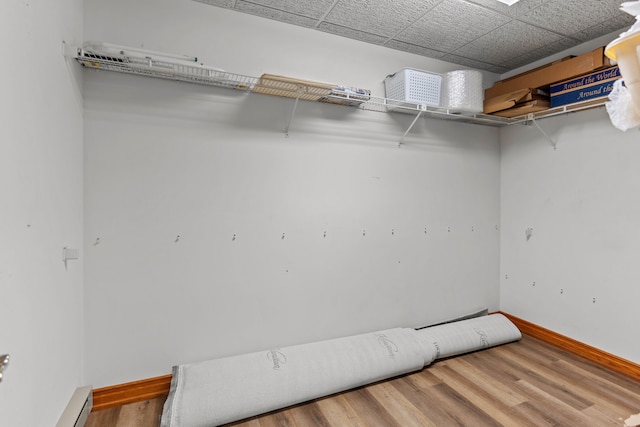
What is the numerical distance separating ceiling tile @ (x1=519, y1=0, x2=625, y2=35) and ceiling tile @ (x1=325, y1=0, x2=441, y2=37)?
27.9 inches

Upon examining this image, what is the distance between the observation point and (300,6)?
6.52ft

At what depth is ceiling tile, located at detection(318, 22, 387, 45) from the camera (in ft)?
7.34

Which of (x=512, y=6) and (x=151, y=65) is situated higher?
(x=512, y=6)

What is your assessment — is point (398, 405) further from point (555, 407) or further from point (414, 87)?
point (414, 87)

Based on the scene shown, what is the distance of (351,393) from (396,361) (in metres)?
0.37

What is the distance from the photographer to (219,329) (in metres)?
2.03

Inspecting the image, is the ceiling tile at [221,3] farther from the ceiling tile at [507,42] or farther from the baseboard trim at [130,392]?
the baseboard trim at [130,392]

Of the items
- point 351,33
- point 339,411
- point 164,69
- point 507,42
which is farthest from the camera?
point 507,42

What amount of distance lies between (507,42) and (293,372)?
2796 mm

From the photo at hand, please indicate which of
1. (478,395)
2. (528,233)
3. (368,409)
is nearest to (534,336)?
(528,233)

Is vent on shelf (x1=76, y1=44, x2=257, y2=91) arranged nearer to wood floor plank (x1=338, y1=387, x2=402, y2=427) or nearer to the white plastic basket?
the white plastic basket

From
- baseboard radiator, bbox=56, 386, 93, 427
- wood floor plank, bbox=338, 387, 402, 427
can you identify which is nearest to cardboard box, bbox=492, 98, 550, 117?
wood floor plank, bbox=338, 387, 402, 427

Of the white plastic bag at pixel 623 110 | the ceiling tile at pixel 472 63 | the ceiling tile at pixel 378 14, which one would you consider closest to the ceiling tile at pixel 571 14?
the ceiling tile at pixel 472 63

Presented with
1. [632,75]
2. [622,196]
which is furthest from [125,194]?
[622,196]
